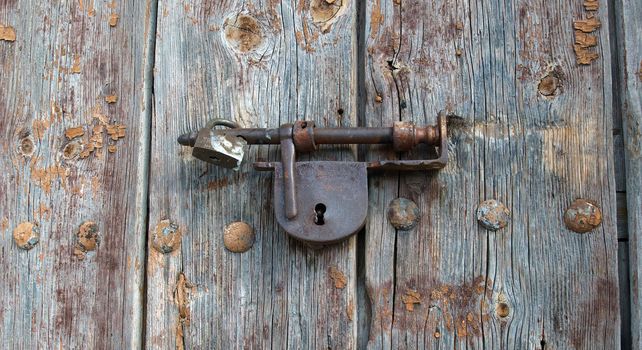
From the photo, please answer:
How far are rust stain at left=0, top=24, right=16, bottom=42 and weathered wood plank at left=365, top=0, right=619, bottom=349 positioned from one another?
70 centimetres

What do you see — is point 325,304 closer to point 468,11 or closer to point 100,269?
point 100,269

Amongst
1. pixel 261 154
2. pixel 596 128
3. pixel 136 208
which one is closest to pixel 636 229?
pixel 596 128

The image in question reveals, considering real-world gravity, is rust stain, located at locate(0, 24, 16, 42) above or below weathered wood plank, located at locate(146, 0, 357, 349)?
above

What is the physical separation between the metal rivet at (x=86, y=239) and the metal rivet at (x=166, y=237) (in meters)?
0.12

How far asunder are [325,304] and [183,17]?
1.95 ft

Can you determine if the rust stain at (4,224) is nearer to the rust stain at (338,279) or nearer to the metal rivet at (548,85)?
the rust stain at (338,279)

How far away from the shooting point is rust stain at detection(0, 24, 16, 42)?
1242 mm

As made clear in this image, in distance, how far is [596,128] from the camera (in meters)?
1.09

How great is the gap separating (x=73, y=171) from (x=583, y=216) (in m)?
0.91

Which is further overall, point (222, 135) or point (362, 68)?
point (362, 68)

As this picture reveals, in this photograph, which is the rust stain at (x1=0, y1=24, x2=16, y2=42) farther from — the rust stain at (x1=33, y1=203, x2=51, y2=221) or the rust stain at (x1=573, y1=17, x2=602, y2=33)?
the rust stain at (x1=573, y1=17, x2=602, y2=33)

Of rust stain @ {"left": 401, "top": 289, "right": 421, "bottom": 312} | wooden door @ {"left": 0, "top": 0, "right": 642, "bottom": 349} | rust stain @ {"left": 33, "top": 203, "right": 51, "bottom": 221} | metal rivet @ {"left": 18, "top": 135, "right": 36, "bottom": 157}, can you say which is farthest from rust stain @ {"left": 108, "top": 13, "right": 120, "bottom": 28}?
rust stain @ {"left": 401, "top": 289, "right": 421, "bottom": 312}

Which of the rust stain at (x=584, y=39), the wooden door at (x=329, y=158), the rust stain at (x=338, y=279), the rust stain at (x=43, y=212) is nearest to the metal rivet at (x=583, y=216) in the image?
the wooden door at (x=329, y=158)

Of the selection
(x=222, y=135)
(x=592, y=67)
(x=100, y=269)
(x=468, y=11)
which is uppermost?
(x=468, y=11)
